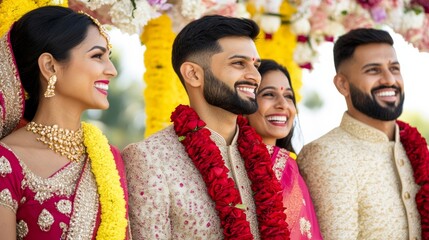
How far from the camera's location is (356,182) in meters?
4.37

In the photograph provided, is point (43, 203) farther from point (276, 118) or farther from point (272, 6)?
point (272, 6)

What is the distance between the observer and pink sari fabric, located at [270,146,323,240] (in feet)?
13.1

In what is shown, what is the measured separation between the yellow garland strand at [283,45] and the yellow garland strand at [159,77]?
840 millimetres

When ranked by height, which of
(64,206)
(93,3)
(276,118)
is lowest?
(64,206)

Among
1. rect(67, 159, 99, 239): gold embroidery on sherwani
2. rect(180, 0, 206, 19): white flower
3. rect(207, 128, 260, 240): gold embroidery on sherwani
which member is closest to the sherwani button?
rect(207, 128, 260, 240): gold embroidery on sherwani

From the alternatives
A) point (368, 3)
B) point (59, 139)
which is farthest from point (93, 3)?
point (368, 3)

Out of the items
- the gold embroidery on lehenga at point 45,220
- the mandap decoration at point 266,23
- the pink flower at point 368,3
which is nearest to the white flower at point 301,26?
the mandap decoration at point 266,23

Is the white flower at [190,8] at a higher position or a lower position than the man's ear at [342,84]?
higher

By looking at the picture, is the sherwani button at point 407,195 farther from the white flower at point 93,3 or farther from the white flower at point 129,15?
the white flower at point 93,3

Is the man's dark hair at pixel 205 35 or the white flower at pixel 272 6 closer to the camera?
the man's dark hair at pixel 205 35

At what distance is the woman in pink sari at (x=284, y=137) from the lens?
13.2 ft

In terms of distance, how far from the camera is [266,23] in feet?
18.1

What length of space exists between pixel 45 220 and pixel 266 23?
9.48ft

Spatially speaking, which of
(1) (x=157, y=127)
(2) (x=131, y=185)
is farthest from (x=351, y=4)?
→ (2) (x=131, y=185)
